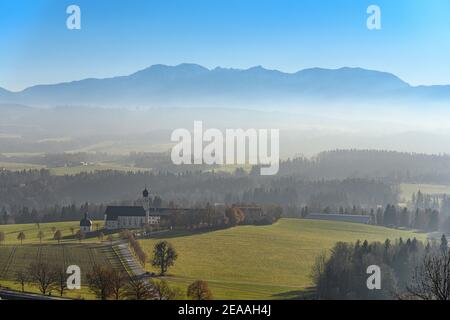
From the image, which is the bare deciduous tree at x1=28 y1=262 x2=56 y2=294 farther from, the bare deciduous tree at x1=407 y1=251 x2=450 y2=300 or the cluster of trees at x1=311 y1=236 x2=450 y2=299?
the bare deciduous tree at x1=407 y1=251 x2=450 y2=300

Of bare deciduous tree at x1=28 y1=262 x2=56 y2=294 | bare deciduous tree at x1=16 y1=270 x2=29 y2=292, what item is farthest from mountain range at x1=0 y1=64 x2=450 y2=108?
bare deciduous tree at x1=28 y1=262 x2=56 y2=294

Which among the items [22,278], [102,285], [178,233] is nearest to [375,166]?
[178,233]

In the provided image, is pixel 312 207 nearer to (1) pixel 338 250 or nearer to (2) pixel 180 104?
(1) pixel 338 250

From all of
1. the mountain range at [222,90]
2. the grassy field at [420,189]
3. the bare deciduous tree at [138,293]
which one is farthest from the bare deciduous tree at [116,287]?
the mountain range at [222,90]

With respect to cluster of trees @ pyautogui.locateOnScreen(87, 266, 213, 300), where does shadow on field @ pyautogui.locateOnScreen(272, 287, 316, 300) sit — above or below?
below

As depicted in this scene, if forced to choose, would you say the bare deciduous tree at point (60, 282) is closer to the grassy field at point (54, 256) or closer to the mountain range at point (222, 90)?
the grassy field at point (54, 256)

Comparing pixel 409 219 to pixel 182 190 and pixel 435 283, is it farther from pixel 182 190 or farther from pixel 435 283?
pixel 435 283
